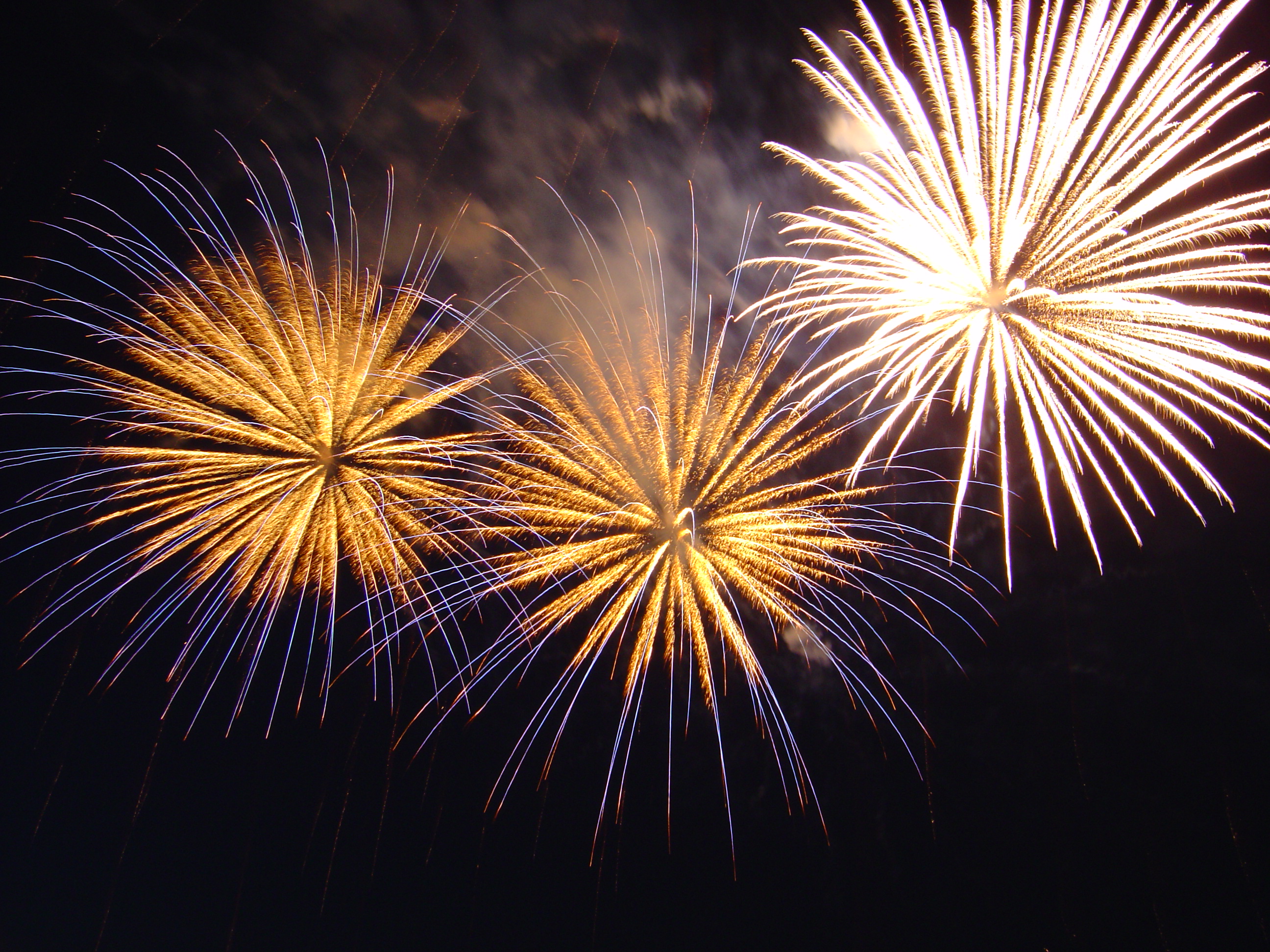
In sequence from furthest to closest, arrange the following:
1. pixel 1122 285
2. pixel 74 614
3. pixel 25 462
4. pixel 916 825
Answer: pixel 916 825 → pixel 74 614 → pixel 25 462 → pixel 1122 285

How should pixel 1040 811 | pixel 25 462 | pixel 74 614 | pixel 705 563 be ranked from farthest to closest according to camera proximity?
1. pixel 1040 811
2. pixel 74 614
3. pixel 25 462
4. pixel 705 563

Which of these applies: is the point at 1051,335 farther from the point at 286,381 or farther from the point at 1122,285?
the point at 286,381

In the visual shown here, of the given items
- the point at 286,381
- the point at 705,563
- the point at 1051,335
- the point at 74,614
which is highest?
the point at 1051,335

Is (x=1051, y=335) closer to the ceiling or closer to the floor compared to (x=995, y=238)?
closer to the floor

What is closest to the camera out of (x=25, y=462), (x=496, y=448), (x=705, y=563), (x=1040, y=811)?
(x=496, y=448)

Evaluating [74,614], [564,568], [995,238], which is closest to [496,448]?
[564,568]

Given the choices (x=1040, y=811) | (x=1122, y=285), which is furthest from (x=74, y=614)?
(x=1040, y=811)

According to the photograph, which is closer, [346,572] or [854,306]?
[854,306]

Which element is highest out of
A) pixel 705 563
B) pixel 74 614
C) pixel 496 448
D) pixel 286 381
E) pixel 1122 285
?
pixel 1122 285

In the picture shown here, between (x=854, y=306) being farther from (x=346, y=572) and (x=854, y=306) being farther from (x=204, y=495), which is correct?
(x=204, y=495)
